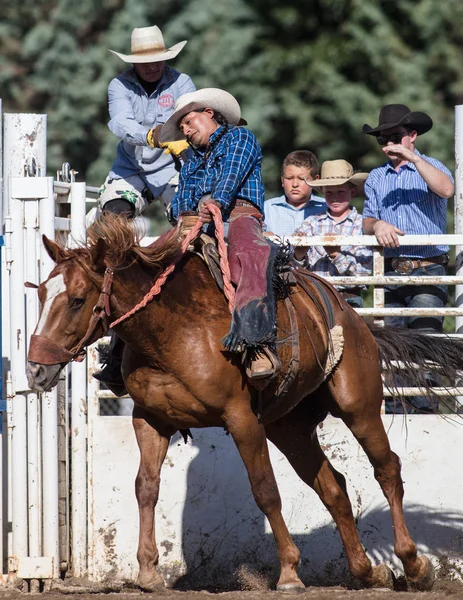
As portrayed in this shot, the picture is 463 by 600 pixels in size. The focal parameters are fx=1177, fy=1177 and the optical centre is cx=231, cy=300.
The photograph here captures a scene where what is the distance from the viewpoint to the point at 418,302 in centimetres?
802

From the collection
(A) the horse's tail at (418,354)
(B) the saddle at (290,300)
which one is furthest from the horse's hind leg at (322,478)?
(A) the horse's tail at (418,354)

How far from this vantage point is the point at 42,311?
5.95 m

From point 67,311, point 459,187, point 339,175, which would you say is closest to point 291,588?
point 67,311

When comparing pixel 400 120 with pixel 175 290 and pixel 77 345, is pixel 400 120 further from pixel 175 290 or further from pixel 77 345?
pixel 77 345

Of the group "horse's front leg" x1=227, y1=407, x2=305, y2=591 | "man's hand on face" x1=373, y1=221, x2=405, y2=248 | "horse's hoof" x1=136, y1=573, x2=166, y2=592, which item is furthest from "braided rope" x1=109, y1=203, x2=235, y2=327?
"man's hand on face" x1=373, y1=221, x2=405, y2=248

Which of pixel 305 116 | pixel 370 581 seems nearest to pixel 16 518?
pixel 370 581

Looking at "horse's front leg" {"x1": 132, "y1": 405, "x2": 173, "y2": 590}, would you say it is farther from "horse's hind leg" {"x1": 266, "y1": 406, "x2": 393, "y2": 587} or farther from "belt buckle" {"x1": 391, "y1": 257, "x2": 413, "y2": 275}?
"belt buckle" {"x1": 391, "y1": 257, "x2": 413, "y2": 275}

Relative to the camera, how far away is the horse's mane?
6.12 meters

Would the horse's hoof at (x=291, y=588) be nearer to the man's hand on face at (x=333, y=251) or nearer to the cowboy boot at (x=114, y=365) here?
the cowboy boot at (x=114, y=365)

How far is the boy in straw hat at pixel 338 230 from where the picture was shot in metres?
8.18

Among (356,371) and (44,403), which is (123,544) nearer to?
(44,403)

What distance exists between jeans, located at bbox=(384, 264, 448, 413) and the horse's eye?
2.59 meters

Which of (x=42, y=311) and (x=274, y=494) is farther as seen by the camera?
(x=274, y=494)

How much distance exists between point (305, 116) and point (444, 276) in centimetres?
1206
